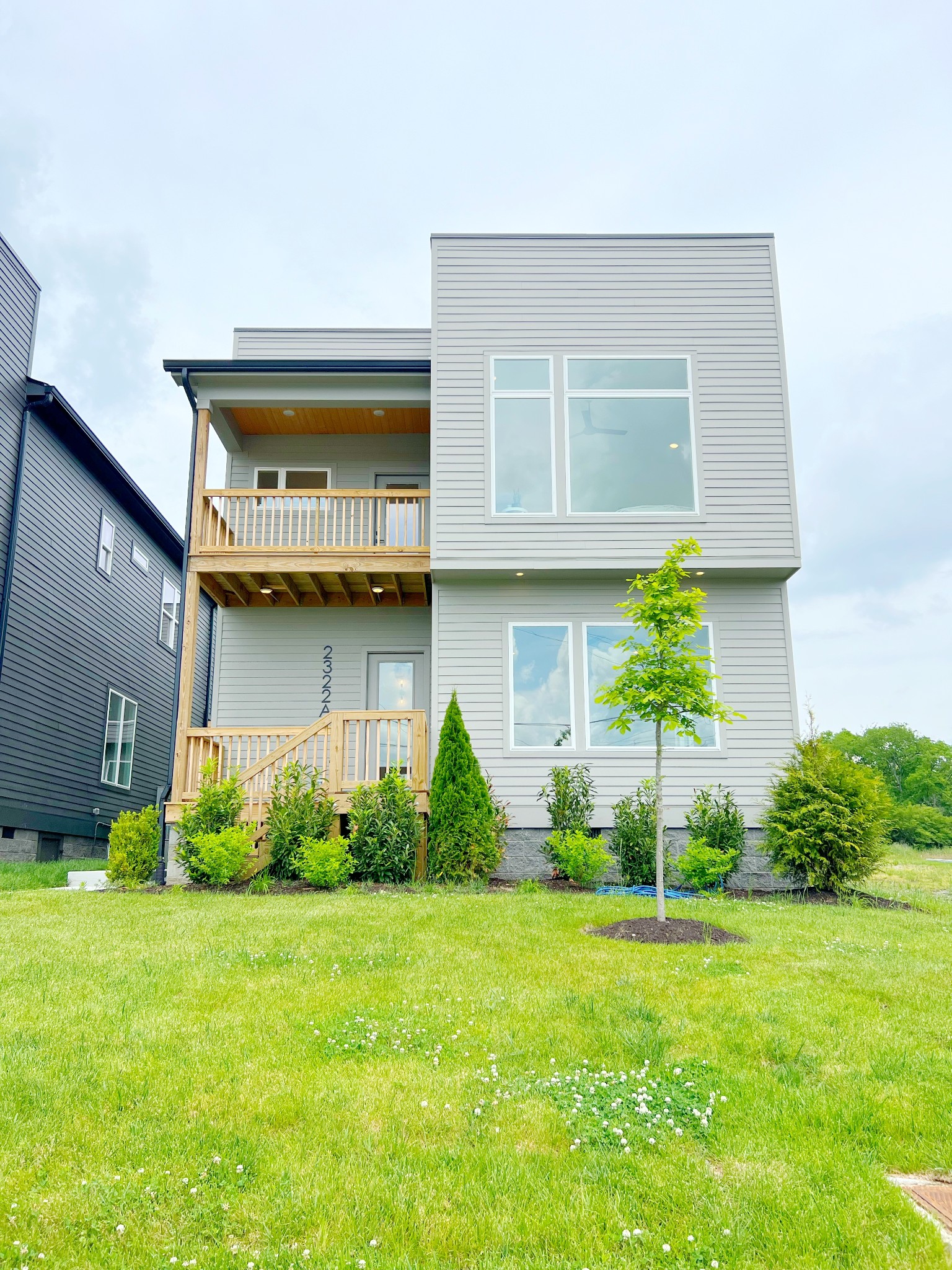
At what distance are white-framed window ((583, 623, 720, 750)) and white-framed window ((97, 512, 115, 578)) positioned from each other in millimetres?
10637

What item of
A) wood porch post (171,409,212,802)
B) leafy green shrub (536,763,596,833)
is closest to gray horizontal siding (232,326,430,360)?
wood porch post (171,409,212,802)

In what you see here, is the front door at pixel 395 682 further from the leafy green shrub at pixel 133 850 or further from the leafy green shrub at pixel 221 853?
the leafy green shrub at pixel 221 853

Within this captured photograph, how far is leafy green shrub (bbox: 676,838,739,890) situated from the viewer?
32.3 ft

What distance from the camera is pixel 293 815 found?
10.3 metres

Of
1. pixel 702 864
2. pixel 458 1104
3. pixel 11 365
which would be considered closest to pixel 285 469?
pixel 11 365

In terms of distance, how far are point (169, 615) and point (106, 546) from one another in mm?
3898

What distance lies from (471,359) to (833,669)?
41652 millimetres

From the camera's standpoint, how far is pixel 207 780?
1065cm

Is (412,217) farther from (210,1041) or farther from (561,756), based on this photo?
(210,1041)

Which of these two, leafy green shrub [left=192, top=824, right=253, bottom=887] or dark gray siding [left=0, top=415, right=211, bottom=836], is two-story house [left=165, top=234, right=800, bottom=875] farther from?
dark gray siding [left=0, top=415, right=211, bottom=836]

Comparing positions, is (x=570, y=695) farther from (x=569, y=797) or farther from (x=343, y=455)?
(x=343, y=455)

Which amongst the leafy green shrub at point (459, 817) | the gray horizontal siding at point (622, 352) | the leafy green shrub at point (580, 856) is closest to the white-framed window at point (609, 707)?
the gray horizontal siding at point (622, 352)

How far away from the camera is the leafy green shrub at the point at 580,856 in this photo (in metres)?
10.1

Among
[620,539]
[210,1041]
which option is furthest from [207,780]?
[210,1041]
